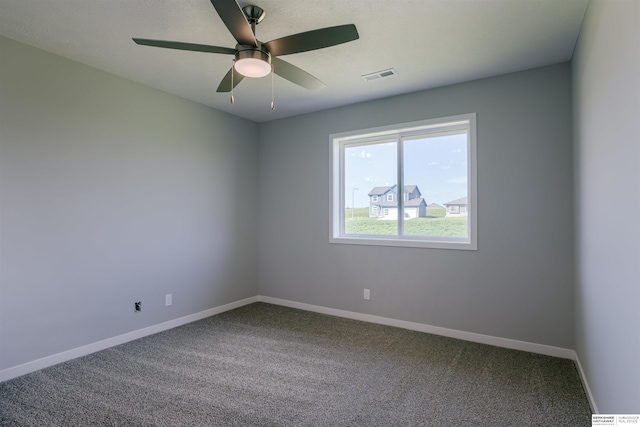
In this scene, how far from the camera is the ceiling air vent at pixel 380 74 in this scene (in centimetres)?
317

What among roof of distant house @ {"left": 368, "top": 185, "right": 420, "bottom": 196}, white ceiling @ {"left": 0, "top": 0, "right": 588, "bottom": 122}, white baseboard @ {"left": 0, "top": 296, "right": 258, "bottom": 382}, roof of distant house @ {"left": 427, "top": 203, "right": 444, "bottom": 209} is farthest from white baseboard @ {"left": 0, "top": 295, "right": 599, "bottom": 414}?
white ceiling @ {"left": 0, "top": 0, "right": 588, "bottom": 122}

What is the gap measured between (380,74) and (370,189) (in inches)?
54.9

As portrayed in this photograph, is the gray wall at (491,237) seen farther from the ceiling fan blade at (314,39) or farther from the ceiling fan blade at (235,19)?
the ceiling fan blade at (235,19)

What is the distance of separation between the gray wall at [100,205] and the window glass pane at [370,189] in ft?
5.01

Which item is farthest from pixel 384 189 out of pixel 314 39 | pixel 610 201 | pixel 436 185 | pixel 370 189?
pixel 610 201

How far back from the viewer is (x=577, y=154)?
8.82 feet

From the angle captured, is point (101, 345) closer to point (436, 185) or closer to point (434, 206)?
point (434, 206)

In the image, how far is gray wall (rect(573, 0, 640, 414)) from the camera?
4.49 feet

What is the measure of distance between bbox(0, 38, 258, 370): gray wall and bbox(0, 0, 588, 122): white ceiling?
306 mm

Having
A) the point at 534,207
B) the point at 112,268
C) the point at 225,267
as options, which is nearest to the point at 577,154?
the point at 534,207

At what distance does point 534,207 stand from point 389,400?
2106mm

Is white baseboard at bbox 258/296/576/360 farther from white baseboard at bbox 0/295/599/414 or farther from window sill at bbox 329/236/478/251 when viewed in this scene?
window sill at bbox 329/236/478/251

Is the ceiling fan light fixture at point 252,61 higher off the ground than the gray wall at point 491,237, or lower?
higher

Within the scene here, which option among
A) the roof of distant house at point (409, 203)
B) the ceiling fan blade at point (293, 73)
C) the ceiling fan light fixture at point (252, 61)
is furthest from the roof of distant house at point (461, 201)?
the ceiling fan light fixture at point (252, 61)
